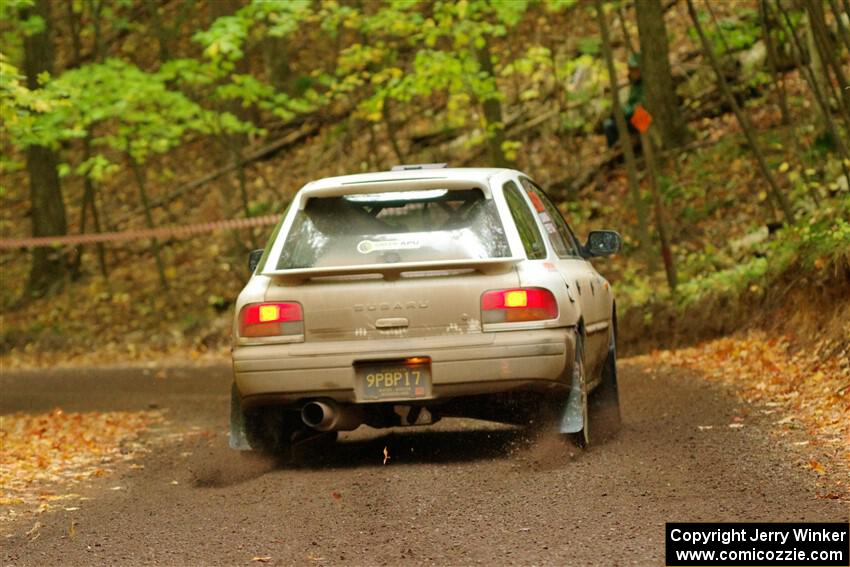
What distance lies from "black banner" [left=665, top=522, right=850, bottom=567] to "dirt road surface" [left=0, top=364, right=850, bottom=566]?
5.1 inches

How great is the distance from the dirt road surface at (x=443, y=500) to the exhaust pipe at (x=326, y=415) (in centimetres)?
30

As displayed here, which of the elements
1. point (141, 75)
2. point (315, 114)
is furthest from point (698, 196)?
point (315, 114)

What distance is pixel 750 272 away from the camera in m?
16.3

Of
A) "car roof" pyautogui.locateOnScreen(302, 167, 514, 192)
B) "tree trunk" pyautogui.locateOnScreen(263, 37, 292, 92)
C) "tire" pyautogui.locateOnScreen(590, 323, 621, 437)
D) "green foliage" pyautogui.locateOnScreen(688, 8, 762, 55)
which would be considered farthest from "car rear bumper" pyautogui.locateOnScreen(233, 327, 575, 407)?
"tree trunk" pyautogui.locateOnScreen(263, 37, 292, 92)

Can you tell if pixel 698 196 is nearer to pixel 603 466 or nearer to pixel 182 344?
pixel 182 344

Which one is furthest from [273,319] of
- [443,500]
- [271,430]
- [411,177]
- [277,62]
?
[277,62]

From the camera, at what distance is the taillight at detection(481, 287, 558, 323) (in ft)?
27.0

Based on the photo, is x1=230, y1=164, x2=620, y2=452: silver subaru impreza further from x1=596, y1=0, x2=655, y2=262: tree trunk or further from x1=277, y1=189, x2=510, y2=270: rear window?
x1=596, y1=0, x2=655, y2=262: tree trunk

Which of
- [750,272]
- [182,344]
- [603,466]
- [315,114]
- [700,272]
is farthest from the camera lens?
[315,114]

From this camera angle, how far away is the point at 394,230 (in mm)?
8633

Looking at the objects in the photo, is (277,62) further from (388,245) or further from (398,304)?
(398,304)

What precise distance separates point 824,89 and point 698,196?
5.97 metres

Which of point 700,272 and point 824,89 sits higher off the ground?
point 824,89

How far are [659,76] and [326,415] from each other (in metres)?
16.4
